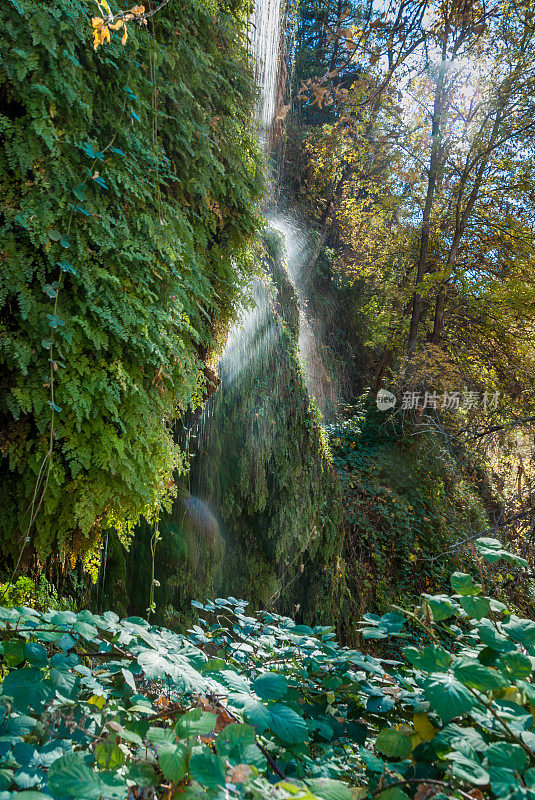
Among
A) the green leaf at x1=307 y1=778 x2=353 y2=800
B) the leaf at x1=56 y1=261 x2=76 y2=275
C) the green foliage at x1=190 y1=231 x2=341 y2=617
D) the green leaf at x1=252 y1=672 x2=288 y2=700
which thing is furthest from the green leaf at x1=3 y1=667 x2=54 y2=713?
the green foliage at x1=190 y1=231 x2=341 y2=617

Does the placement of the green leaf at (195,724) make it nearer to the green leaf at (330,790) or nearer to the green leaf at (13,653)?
the green leaf at (330,790)

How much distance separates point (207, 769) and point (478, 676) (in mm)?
572

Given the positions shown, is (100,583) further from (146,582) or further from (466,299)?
(466,299)

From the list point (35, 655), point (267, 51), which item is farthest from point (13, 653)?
point (267, 51)

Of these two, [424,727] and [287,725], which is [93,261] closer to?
[287,725]

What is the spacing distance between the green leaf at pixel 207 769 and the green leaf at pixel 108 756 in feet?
0.47

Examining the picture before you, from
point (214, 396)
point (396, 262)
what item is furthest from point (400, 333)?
point (214, 396)

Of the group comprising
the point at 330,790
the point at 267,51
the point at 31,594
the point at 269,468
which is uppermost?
the point at 267,51

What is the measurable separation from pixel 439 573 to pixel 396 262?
20.2 feet

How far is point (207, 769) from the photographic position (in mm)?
742

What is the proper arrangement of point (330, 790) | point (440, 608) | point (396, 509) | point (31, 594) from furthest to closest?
point (396, 509), point (31, 594), point (440, 608), point (330, 790)

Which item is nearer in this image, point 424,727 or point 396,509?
point 424,727

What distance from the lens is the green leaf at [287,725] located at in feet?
2.88

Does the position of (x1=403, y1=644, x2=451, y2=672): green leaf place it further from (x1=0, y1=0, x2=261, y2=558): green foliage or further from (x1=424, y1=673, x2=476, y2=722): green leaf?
(x1=0, y1=0, x2=261, y2=558): green foliage
